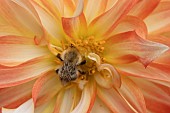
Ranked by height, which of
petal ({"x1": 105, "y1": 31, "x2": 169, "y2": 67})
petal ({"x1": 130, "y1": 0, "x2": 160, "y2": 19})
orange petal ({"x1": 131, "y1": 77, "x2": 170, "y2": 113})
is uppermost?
petal ({"x1": 130, "y1": 0, "x2": 160, "y2": 19})

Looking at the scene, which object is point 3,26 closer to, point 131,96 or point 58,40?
point 58,40

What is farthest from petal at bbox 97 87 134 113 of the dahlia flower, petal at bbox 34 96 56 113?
petal at bbox 34 96 56 113

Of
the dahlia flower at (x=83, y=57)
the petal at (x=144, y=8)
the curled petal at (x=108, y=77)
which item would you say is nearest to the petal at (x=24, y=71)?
the dahlia flower at (x=83, y=57)

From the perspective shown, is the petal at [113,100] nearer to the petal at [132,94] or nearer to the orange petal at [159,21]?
the petal at [132,94]

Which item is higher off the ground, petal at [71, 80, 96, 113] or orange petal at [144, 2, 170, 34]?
orange petal at [144, 2, 170, 34]

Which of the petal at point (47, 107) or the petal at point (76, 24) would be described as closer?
the petal at point (76, 24)

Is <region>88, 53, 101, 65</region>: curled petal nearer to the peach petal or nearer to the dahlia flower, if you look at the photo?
the dahlia flower

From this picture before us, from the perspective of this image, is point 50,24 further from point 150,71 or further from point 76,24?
point 150,71

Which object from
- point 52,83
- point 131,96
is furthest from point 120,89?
point 52,83
